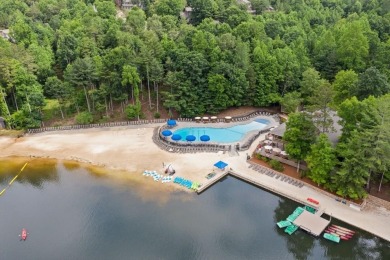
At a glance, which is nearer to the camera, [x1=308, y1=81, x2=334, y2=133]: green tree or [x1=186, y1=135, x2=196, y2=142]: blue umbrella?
[x1=308, y1=81, x2=334, y2=133]: green tree

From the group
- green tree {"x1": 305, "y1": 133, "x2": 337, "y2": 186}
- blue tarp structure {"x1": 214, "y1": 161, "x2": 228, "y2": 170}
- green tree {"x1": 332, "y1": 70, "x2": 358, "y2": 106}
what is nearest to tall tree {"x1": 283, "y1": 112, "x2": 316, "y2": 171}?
green tree {"x1": 305, "y1": 133, "x2": 337, "y2": 186}

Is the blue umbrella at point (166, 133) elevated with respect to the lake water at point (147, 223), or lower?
elevated

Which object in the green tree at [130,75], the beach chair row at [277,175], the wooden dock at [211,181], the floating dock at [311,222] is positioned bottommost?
the floating dock at [311,222]

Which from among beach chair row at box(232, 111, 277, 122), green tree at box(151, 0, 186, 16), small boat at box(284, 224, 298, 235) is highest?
green tree at box(151, 0, 186, 16)

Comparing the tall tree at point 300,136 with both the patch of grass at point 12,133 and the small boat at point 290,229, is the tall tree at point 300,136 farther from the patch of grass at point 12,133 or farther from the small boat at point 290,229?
the patch of grass at point 12,133


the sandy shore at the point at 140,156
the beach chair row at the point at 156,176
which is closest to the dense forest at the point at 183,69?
the sandy shore at the point at 140,156

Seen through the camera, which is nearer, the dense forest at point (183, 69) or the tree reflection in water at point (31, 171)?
the tree reflection in water at point (31, 171)

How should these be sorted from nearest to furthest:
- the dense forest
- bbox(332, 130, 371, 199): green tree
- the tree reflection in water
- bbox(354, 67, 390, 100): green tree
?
bbox(332, 130, 371, 199): green tree
the tree reflection in water
bbox(354, 67, 390, 100): green tree
the dense forest

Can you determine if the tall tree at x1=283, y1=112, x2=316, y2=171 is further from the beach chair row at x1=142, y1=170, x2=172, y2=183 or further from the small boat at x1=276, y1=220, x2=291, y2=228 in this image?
the beach chair row at x1=142, y1=170, x2=172, y2=183

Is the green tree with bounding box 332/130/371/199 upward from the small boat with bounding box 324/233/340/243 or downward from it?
upward
